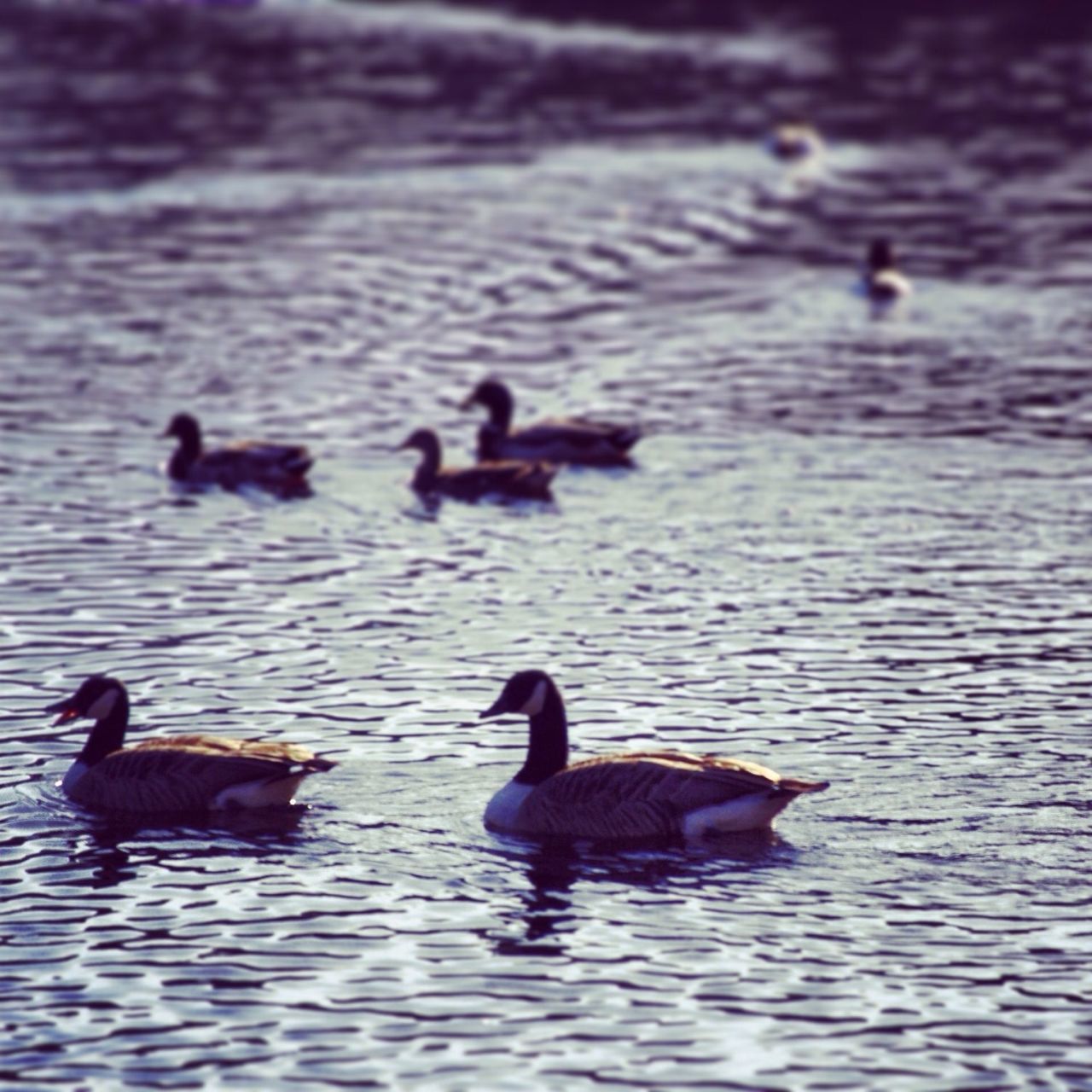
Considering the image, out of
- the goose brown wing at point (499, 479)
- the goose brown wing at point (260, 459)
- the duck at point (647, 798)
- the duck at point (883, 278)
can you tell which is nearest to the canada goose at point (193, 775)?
the duck at point (647, 798)

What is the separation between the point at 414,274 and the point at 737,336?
832 centimetres

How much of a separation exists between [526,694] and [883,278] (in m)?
27.4

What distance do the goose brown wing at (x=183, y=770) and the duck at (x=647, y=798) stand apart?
175 centimetres

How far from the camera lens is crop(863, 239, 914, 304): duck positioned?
4575cm

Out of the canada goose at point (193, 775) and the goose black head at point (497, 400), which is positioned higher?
the goose black head at point (497, 400)

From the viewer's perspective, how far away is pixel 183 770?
65.5 ft

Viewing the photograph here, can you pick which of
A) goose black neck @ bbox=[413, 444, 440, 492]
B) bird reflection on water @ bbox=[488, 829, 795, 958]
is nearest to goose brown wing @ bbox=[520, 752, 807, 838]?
bird reflection on water @ bbox=[488, 829, 795, 958]

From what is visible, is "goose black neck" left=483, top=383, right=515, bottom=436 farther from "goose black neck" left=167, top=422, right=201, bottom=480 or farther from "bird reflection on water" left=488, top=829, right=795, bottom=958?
"bird reflection on water" left=488, top=829, right=795, bottom=958

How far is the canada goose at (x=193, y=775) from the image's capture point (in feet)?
64.8

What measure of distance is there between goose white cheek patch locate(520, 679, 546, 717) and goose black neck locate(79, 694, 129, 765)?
11.8 ft

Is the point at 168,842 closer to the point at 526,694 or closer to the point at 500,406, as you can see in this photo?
the point at 526,694

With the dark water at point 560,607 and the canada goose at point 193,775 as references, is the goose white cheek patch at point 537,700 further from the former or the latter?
the canada goose at point 193,775

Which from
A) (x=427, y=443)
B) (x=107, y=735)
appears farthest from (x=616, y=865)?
(x=427, y=443)

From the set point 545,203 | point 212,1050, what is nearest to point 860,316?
point 545,203
